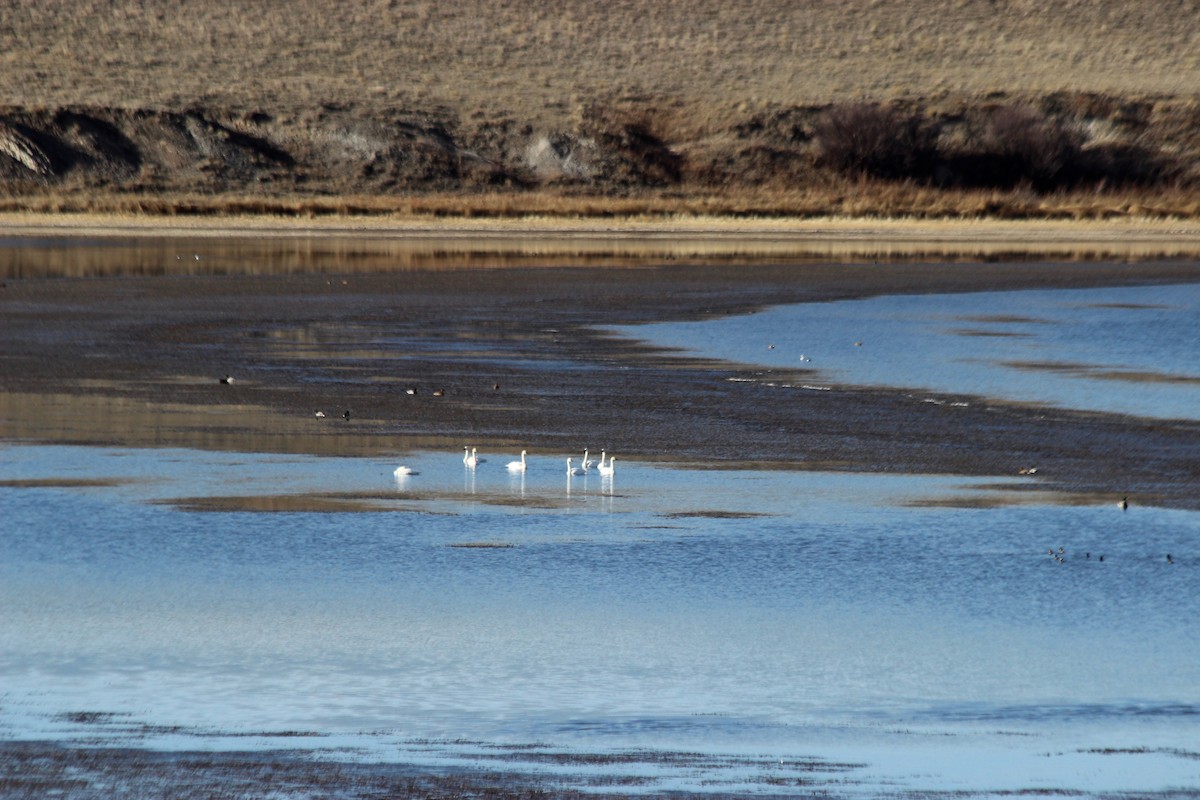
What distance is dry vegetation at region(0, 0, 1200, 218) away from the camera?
5809cm

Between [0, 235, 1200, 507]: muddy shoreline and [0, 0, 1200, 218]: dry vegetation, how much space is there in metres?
28.0

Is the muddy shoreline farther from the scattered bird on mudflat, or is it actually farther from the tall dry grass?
the tall dry grass

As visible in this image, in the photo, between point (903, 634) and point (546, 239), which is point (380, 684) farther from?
point (546, 239)

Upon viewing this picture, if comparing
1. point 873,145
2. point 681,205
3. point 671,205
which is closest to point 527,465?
point 681,205

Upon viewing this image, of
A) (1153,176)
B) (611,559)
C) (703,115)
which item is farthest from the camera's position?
(703,115)

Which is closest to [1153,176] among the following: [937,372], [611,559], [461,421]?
[937,372]

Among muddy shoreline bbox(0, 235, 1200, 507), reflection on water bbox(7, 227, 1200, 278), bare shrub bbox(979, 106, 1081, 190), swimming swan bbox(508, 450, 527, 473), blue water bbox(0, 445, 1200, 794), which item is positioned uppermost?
bare shrub bbox(979, 106, 1081, 190)

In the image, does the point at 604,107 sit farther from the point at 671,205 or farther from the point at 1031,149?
the point at 1031,149

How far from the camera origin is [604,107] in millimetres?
67188

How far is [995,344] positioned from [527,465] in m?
8.77

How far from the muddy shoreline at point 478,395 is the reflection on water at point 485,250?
624 cm

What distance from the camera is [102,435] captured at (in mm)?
13188

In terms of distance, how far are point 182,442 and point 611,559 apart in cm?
450

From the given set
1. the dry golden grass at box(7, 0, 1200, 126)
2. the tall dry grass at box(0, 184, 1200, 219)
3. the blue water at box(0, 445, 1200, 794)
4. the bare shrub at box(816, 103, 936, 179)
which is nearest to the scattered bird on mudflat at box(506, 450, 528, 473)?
the blue water at box(0, 445, 1200, 794)
